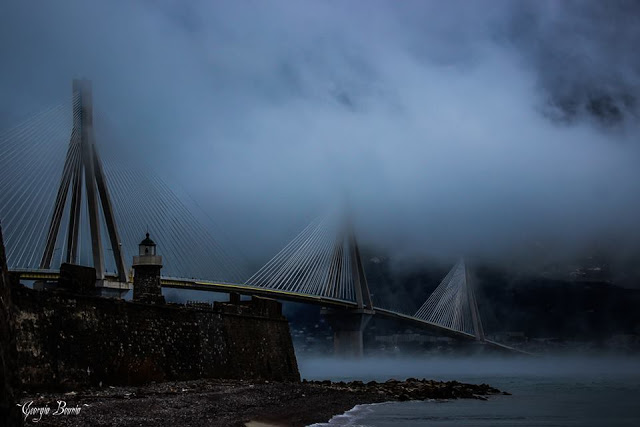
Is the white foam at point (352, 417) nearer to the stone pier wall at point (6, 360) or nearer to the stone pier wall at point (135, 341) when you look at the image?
the stone pier wall at point (135, 341)

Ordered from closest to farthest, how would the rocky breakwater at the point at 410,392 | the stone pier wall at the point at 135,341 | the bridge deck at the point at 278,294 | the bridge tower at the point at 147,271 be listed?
the stone pier wall at the point at 135,341 < the bridge tower at the point at 147,271 < the rocky breakwater at the point at 410,392 < the bridge deck at the point at 278,294

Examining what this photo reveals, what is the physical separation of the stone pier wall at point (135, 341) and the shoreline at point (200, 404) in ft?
1.92

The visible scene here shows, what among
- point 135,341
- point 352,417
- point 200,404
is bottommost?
point 352,417

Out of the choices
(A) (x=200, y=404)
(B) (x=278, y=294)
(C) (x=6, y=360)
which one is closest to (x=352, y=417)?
(A) (x=200, y=404)

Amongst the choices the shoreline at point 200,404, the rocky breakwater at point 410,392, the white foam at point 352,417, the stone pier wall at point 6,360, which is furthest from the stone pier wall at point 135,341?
the stone pier wall at point 6,360

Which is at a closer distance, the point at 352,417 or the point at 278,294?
the point at 352,417

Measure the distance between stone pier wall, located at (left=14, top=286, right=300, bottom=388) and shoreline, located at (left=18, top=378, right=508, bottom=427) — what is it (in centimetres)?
59

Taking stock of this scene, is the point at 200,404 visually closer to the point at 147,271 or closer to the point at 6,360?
the point at 147,271

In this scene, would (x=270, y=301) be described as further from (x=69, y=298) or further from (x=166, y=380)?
(x=69, y=298)

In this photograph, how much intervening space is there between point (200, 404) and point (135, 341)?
14.6 feet

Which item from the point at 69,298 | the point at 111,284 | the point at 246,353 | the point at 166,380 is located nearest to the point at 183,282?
the point at 111,284

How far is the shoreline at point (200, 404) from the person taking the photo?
1382cm

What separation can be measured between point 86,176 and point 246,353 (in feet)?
54.8

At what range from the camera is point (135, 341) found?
69.4 feet
